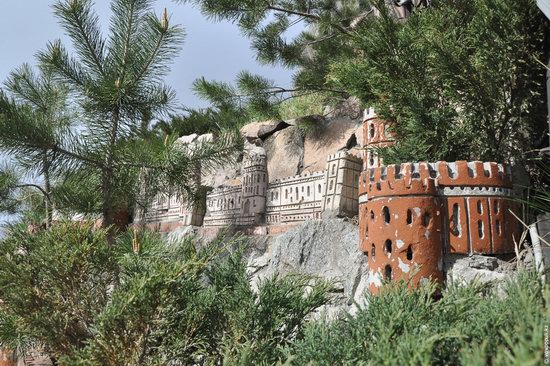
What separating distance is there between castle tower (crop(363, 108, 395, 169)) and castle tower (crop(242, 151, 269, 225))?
1445mm

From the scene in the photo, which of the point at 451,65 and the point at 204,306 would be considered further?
the point at 451,65

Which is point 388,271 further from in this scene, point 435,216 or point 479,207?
point 479,207

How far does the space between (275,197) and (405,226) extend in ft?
8.74

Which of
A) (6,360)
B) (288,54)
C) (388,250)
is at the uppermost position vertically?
(288,54)

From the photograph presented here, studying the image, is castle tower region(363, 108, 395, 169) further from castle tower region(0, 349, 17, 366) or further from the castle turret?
castle tower region(0, 349, 17, 366)

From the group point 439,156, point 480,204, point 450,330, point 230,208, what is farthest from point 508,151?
point 230,208

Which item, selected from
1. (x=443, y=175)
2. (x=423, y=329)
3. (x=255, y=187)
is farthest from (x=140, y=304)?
(x=255, y=187)

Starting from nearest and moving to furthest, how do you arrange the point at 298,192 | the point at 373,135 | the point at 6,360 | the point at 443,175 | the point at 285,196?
the point at 443,175
the point at 6,360
the point at 373,135
the point at 298,192
the point at 285,196

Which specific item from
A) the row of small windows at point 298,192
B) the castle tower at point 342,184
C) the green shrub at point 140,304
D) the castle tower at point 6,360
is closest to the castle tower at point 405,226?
the green shrub at point 140,304

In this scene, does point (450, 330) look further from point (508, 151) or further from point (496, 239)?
point (508, 151)

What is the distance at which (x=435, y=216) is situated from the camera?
A: 3.06 m

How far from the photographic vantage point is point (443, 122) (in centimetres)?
351

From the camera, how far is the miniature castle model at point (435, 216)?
3.01m

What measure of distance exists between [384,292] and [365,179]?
6.40ft
